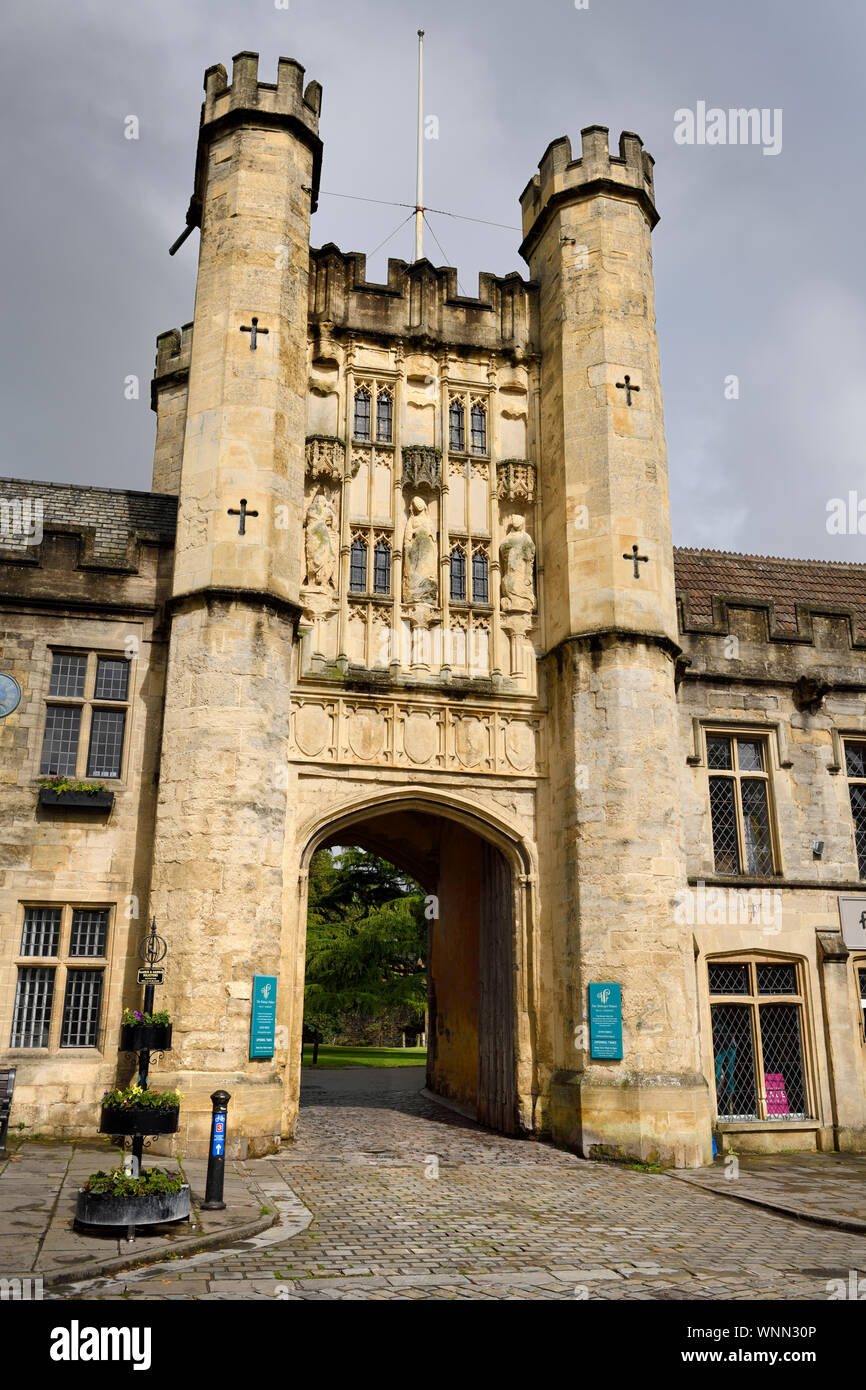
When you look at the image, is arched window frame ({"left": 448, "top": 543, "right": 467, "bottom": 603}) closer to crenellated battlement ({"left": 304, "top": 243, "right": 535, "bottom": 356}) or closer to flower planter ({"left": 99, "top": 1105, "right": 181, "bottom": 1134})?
crenellated battlement ({"left": 304, "top": 243, "right": 535, "bottom": 356})

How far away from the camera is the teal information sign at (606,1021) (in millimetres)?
13656

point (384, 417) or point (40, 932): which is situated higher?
point (384, 417)

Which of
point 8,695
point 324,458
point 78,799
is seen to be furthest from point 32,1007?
point 324,458

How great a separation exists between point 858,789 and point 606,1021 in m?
6.73

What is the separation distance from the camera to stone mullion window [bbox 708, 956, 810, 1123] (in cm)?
1552

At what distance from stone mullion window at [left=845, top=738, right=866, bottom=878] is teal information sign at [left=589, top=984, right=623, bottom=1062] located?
18.4ft

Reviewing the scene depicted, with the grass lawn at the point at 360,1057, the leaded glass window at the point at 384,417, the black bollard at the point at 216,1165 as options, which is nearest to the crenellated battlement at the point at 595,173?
the leaded glass window at the point at 384,417

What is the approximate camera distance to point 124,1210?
793 cm

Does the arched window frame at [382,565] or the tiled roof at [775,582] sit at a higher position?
the tiled roof at [775,582]

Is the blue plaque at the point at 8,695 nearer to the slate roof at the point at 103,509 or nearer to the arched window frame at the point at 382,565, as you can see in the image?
the slate roof at the point at 103,509

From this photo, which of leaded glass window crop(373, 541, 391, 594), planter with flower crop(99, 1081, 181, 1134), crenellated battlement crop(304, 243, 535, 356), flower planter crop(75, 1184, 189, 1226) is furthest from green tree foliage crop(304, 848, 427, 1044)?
flower planter crop(75, 1184, 189, 1226)

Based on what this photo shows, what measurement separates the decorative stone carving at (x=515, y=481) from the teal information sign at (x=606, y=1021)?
7.71m

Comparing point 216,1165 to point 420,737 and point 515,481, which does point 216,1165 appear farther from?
point 515,481
